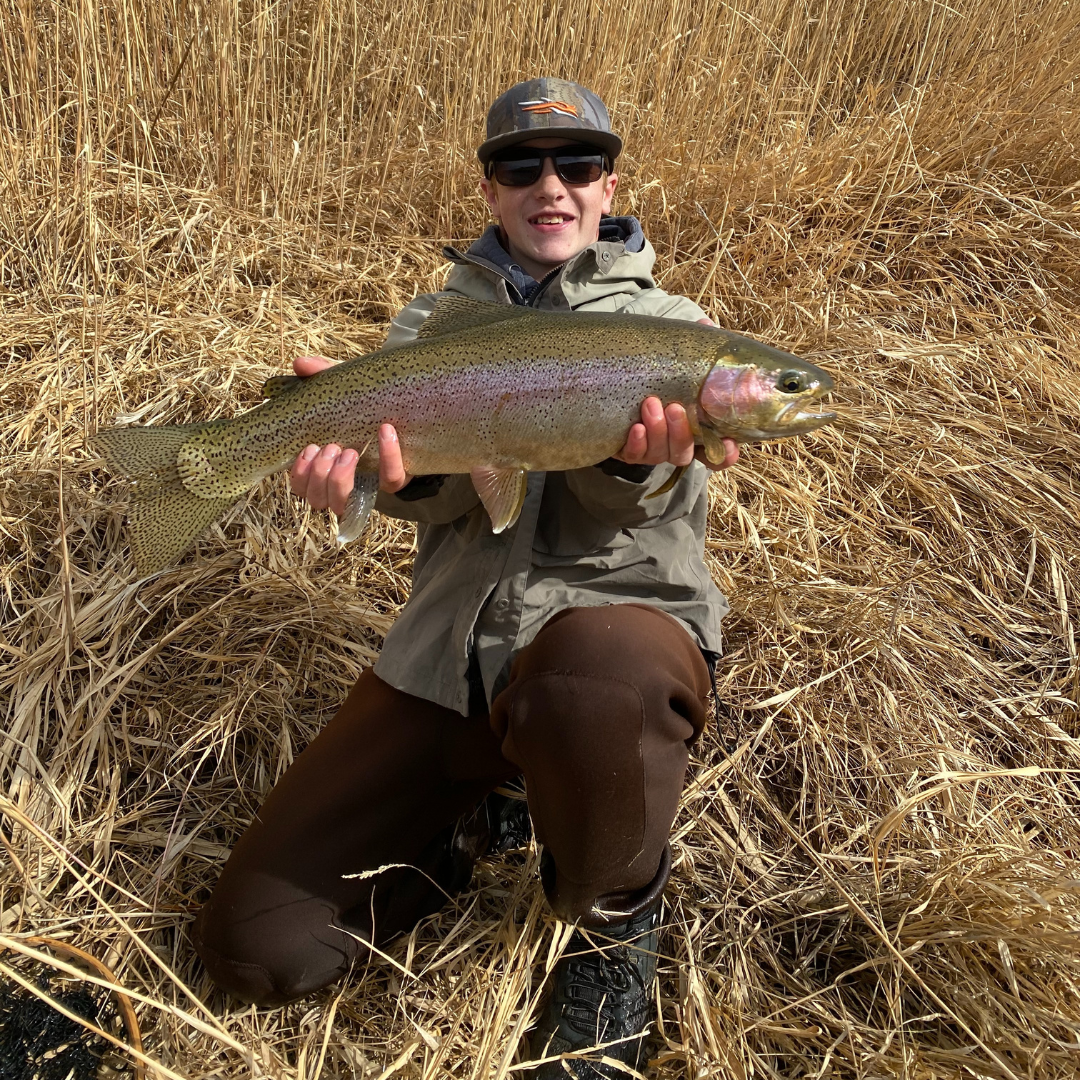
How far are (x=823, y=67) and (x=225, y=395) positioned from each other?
12.4 ft

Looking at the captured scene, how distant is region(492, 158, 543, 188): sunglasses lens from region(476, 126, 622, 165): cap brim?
0.15 ft

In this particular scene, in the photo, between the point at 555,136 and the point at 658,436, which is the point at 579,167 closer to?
the point at 555,136

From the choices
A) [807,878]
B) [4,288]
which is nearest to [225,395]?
[4,288]

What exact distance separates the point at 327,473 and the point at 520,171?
3.19ft

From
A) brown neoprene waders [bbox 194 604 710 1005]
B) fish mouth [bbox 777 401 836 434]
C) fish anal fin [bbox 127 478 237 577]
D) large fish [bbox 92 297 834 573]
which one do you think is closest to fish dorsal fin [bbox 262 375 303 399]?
large fish [bbox 92 297 834 573]

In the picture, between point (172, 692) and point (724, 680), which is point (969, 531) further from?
point (172, 692)

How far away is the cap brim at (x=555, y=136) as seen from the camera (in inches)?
85.4

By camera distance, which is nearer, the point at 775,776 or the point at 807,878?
the point at 807,878

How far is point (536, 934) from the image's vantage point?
208 cm

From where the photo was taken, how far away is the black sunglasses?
2.23 meters

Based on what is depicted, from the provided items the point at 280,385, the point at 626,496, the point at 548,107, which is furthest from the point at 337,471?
the point at 548,107

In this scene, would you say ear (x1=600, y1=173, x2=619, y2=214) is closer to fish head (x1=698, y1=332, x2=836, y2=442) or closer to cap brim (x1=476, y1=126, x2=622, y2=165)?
cap brim (x1=476, y1=126, x2=622, y2=165)

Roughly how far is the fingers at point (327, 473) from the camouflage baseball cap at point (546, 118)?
925mm

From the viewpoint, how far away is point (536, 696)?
1.75m
